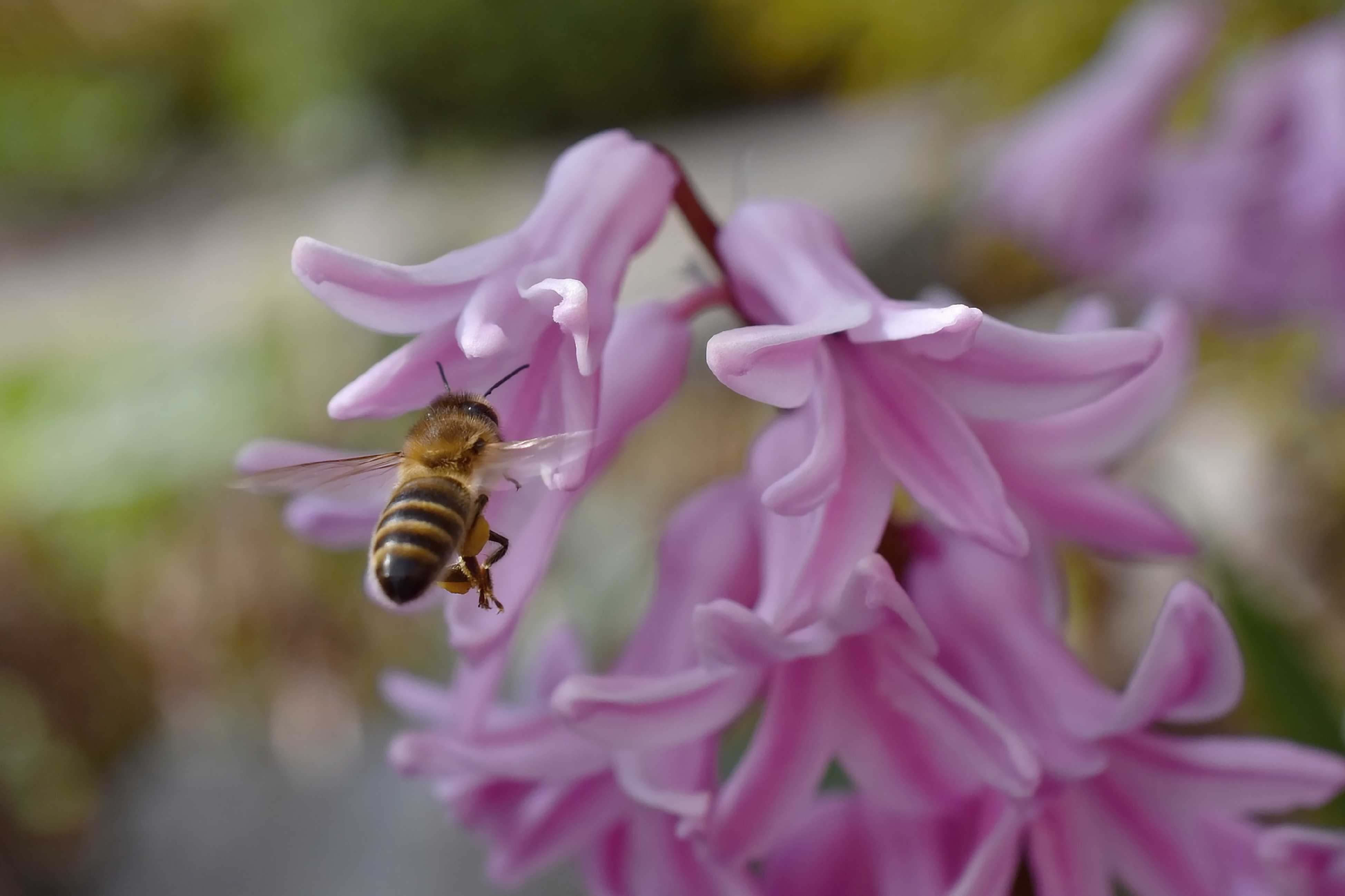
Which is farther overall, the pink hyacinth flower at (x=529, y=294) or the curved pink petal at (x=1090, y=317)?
the curved pink petal at (x=1090, y=317)

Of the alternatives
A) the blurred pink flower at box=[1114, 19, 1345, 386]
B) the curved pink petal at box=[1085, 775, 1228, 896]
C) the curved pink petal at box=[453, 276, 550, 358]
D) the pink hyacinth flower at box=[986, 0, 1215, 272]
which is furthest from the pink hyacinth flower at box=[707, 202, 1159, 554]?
the pink hyacinth flower at box=[986, 0, 1215, 272]

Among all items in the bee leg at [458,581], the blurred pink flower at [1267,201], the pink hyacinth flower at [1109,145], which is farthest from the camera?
the pink hyacinth flower at [1109,145]

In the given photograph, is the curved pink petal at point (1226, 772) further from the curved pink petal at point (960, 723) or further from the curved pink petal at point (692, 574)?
the curved pink petal at point (692, 574)

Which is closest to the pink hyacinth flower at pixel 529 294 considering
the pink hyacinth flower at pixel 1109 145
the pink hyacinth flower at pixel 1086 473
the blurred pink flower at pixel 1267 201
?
the pink hyacinth flower at pixel 1086 473

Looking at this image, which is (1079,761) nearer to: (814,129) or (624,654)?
(624,654)

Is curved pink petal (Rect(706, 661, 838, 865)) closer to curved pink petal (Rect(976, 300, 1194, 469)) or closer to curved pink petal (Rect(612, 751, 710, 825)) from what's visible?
curved pink petal (Rect(612, 751, 710, 825))

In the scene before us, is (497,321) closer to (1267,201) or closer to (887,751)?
(887,751)

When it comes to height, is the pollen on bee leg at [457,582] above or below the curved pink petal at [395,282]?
below
